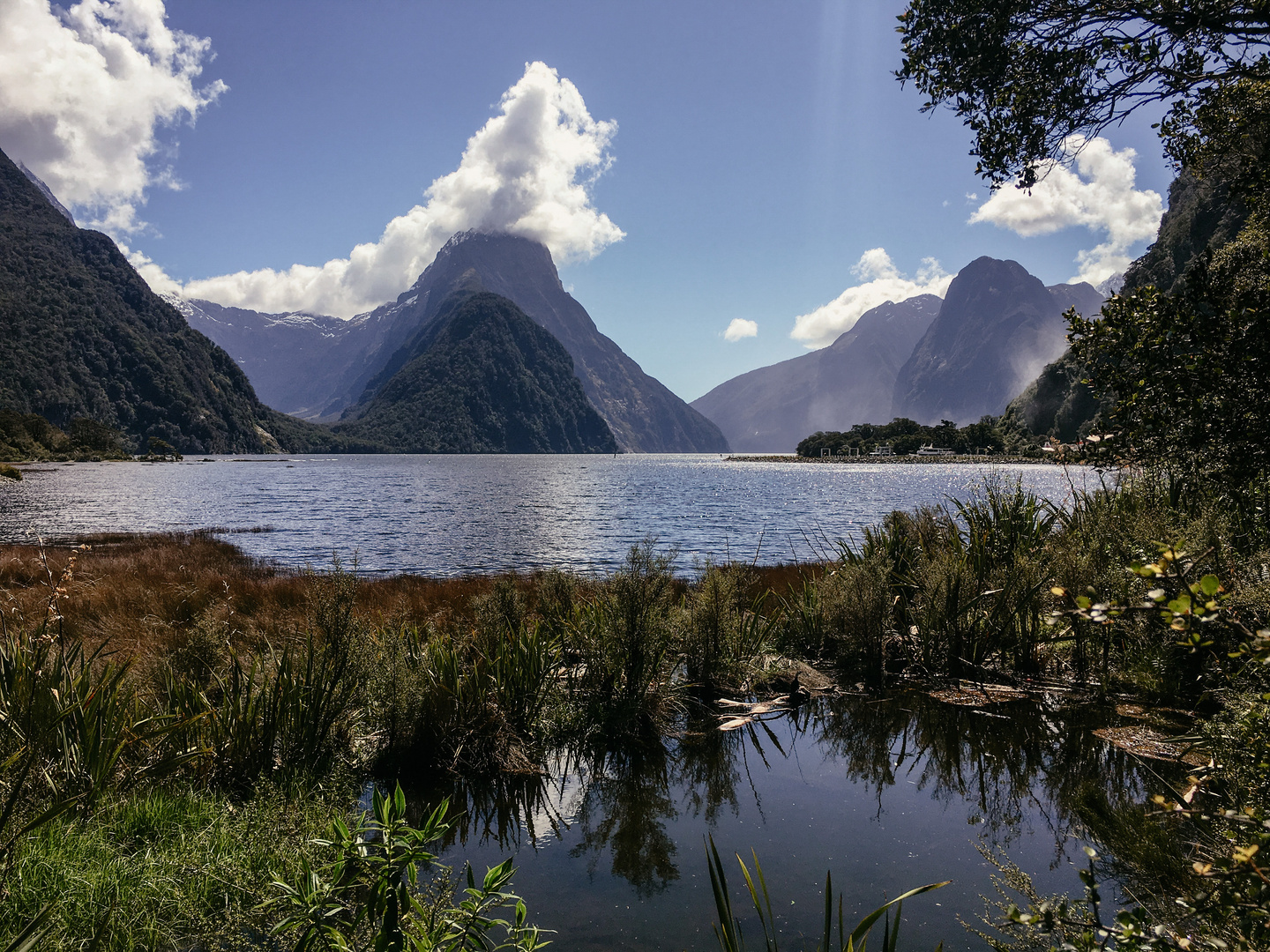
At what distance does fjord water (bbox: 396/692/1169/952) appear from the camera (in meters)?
3.69

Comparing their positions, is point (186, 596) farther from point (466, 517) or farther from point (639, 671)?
point (466, 517)

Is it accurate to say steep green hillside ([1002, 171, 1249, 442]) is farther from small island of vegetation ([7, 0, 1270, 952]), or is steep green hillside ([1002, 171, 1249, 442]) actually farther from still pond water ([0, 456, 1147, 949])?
still pond water ([0, 456, 1147, 949])

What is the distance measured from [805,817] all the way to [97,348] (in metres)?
198

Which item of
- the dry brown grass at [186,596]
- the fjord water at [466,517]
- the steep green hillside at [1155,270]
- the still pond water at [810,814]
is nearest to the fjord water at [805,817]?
the still pond water at [810,814]

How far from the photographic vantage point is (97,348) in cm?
15275

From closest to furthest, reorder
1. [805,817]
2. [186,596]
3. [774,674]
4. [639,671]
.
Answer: [805,817] < [639,671] < [774,674] < [186,596]

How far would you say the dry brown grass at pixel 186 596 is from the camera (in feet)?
26.5

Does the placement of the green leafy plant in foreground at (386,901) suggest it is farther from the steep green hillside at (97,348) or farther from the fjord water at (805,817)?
the steep green hillside at (97,348)

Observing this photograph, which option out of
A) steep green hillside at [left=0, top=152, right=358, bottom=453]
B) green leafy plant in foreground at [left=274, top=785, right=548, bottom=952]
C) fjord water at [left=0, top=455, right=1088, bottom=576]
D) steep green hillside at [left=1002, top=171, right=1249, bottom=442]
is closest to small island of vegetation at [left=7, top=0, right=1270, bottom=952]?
green leafy plant in foreground at [left=274, top=785, right=548, bottom=952]

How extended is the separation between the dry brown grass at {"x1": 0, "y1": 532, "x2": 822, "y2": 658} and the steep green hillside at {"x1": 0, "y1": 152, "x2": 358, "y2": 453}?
488 feet

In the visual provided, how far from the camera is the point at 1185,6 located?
4512mm

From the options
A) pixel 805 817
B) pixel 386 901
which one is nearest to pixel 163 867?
pixel 386 901

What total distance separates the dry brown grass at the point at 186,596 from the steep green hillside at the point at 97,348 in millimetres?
148638

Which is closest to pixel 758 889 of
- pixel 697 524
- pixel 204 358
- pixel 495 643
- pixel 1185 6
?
pixel 495 643
